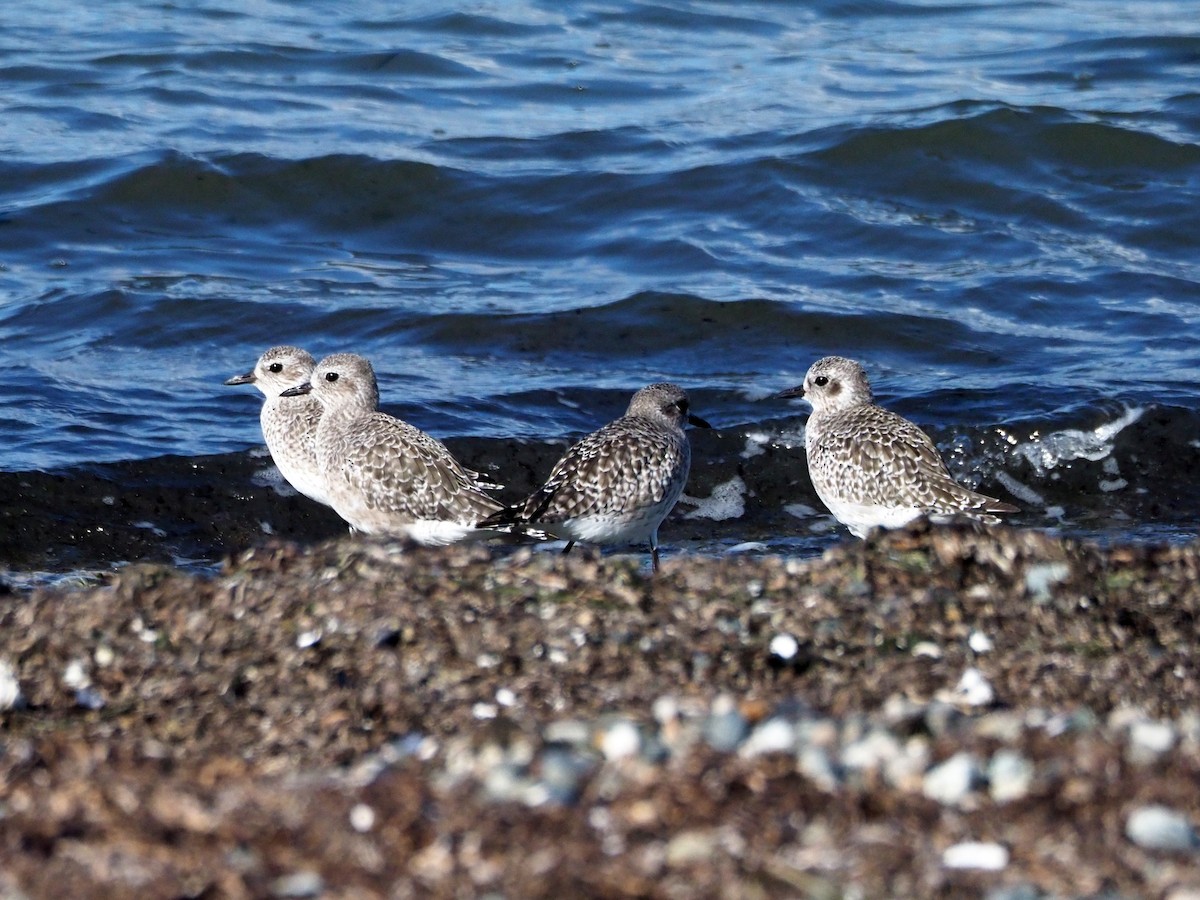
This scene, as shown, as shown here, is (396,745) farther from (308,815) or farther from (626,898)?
(626,898)

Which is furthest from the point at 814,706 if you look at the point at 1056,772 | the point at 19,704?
the point at 19,704

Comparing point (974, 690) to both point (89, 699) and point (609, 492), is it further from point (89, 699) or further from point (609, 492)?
point (609, 492)

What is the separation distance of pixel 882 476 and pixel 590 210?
6.63 metres

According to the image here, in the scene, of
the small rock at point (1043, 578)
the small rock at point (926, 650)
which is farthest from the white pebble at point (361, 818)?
the small rock at point (1043, 578)

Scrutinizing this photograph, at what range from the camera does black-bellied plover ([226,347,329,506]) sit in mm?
7897

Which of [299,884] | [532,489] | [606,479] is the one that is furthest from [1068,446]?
[299,884]

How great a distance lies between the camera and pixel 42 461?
865cm

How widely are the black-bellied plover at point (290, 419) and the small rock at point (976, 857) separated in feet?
16.1

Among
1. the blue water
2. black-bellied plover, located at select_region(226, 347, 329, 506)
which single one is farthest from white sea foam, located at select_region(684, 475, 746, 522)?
black-bellied plover, located at select_region(226, 347, 329, 506)

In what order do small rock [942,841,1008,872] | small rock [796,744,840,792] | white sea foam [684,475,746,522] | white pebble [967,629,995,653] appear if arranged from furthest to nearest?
white sea foam [684,475,746,522]
white pebble [967,629,995,653]
small rock [796,744,840,792]
small rock [942,841,1008,872]

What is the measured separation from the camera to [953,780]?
3422 mm

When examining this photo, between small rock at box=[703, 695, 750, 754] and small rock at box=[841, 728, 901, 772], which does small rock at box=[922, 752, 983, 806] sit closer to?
small rock at box=[841, 728, 901, 772]

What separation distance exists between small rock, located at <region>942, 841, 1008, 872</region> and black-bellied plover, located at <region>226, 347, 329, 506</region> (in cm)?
491

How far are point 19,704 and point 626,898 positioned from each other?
2190mm
